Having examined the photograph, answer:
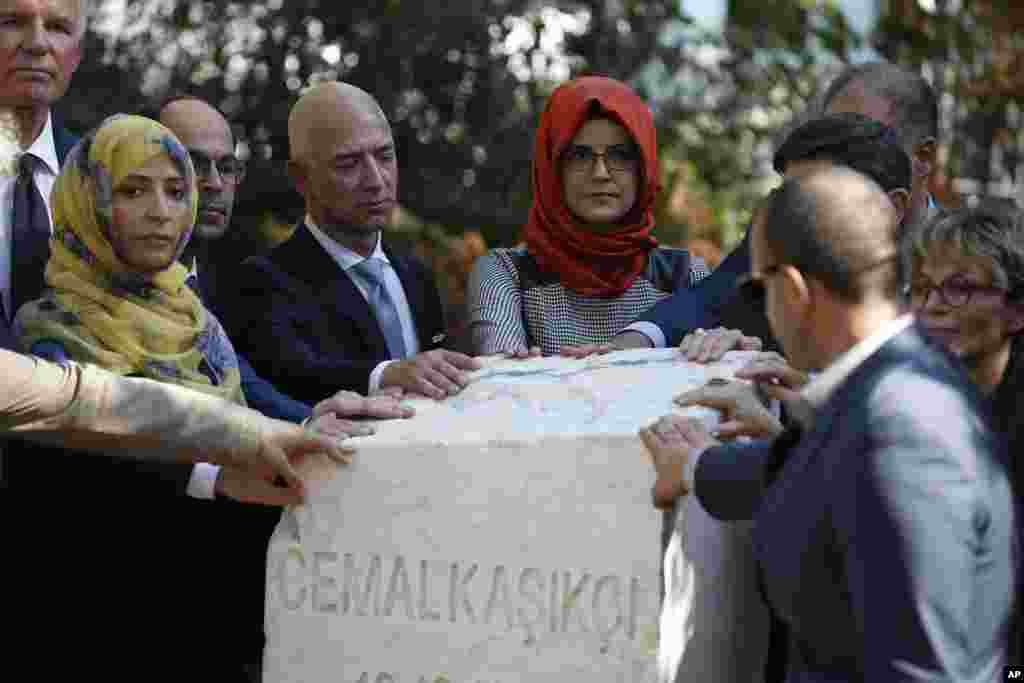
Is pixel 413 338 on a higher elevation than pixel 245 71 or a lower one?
lower

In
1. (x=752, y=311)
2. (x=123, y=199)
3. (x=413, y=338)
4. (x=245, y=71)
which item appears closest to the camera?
(x=123, y=199)

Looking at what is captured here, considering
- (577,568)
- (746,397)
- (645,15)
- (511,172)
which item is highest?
(645,15)

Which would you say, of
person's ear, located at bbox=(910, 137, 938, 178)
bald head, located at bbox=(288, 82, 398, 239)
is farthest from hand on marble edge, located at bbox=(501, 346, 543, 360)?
person's ear, located at bbox=(910, 137, 938, 178)

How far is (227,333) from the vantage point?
4473 mm

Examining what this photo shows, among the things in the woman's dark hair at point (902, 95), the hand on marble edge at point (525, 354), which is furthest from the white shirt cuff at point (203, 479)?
A: the woman's dark hair at point (902, 95)

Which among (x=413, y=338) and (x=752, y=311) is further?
(x=413, y=338)

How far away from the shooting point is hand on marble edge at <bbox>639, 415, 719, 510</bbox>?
3.29 meters

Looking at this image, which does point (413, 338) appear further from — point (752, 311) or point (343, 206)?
point (752, 311)

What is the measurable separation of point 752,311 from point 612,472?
3.24 ft

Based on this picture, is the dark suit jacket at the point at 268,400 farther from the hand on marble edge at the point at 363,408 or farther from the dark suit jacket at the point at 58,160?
the dark suit jacket at the point at 58,160

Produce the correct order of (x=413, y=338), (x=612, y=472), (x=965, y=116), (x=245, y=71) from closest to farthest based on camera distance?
(x=612, y=472) < (x=413, y=338) < (x=245, y=71) < (x=965, y=116)

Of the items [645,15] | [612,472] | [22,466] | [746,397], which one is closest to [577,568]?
[612,472]

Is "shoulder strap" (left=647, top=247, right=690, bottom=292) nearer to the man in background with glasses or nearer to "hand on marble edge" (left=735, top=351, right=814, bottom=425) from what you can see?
"hand on marble edge" (left=735, top=351, right=814, bottom=425)

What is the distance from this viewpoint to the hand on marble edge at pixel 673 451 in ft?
10.8
